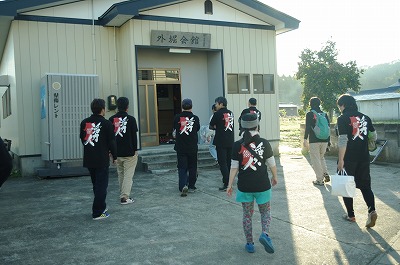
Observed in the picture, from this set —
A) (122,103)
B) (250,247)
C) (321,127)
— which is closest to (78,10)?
(122,103)

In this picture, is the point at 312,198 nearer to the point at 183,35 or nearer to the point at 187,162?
the point at 187,162

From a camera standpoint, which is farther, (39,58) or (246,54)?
(246,54)

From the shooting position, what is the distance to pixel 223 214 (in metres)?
5.83

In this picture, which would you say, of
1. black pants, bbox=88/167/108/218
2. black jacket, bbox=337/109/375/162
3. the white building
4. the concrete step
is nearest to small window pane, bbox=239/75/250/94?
the white building

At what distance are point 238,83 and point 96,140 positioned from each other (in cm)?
788

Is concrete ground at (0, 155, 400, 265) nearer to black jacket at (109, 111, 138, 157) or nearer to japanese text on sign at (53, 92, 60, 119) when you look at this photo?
black jacket at (109, 111, 138, 157)

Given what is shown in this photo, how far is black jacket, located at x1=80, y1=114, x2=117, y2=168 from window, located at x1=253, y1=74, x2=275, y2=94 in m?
8.22

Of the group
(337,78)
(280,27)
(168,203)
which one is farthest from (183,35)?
(337,78)

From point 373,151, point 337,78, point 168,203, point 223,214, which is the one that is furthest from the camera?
point 337,78

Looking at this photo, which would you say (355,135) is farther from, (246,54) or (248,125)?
(246,54)

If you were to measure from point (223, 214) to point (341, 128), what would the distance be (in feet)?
7.11

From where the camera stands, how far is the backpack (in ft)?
25.4

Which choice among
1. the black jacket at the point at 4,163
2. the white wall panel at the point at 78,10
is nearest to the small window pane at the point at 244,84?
the white wall panel at the point at 78,10

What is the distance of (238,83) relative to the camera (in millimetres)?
12688
